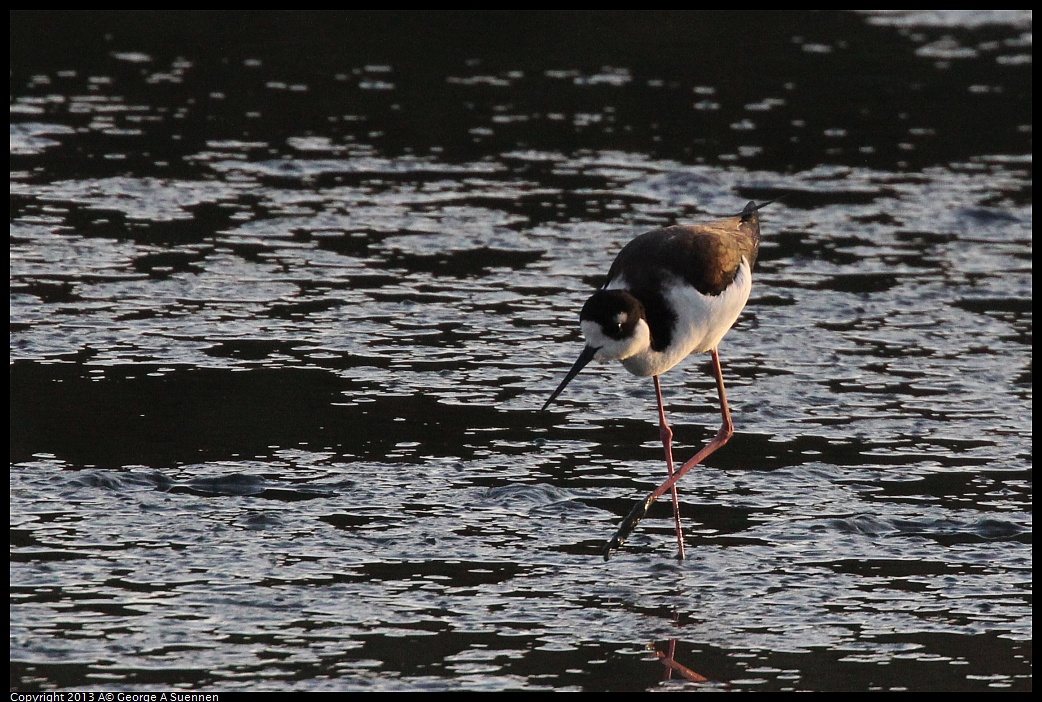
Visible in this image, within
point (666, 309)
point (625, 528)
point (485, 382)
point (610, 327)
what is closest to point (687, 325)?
point (666, 309)

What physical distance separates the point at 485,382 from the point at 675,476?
1.76 meters

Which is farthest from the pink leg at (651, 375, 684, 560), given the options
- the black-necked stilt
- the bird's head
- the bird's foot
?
the bird's head

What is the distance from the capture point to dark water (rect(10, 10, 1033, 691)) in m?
6.19

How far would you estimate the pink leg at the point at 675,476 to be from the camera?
7.07 m

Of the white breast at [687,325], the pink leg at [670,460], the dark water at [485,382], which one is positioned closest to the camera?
the dark water at [485,382]

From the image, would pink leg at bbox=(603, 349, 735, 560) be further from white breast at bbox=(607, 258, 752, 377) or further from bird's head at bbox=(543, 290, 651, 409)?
bird's head at bbox=(543, 290, 651, 409)

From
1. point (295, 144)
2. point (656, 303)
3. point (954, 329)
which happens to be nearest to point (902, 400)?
point (954, 329)

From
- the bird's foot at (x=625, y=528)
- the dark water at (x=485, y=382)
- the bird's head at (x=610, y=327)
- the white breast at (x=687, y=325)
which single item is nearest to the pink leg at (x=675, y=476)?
the bird's foot at (x=625, y=528)

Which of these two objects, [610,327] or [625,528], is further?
[610,327]

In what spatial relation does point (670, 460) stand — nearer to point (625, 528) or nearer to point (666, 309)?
point (666, 309)

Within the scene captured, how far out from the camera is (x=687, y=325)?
7.68m

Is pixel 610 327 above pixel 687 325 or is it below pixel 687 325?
above

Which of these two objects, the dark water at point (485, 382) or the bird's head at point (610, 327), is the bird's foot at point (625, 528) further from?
the bird's head at point (610, 327)

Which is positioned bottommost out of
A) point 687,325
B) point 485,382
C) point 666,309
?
point 485,382
